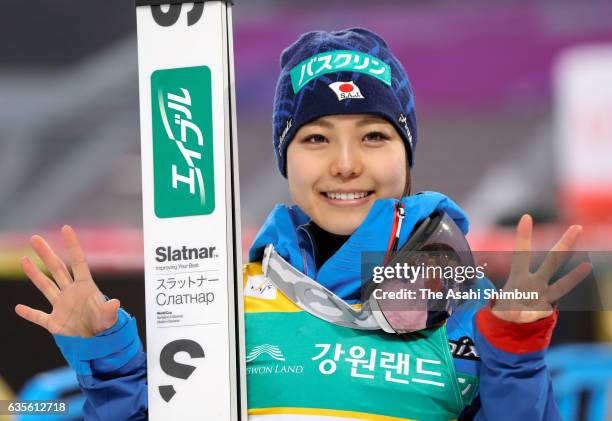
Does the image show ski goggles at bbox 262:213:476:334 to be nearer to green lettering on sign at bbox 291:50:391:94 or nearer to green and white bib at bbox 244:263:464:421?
green and white bib at bbox 244:263:464:421

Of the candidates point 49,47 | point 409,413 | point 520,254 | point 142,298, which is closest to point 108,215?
point 142,298

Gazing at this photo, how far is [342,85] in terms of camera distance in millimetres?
1771

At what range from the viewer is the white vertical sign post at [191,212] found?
1756 millimetres

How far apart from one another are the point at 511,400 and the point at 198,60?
3.08 feet

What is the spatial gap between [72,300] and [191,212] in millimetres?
301

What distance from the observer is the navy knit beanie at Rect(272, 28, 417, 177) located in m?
1.77

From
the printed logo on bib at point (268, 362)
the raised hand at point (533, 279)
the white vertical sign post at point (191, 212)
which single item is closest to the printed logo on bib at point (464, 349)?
the raised hand at point (533, 279)

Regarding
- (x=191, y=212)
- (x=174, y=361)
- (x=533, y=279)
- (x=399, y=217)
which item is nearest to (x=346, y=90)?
(x=399, y=217)

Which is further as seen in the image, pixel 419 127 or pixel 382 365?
pixel 419 127

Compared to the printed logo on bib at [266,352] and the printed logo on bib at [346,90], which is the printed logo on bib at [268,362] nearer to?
the printed logo on bib at [266,352]

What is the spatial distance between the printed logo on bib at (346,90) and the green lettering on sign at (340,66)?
0.03 m

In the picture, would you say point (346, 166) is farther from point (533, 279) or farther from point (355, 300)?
point (533, 279)

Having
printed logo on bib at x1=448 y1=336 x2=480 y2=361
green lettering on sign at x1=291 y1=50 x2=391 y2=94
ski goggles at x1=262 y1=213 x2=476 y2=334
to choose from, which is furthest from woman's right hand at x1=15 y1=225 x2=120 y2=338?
printed logo on bib at x1=448 y1=336 x2=480 y2=361

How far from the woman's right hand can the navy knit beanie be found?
1.61 feet
